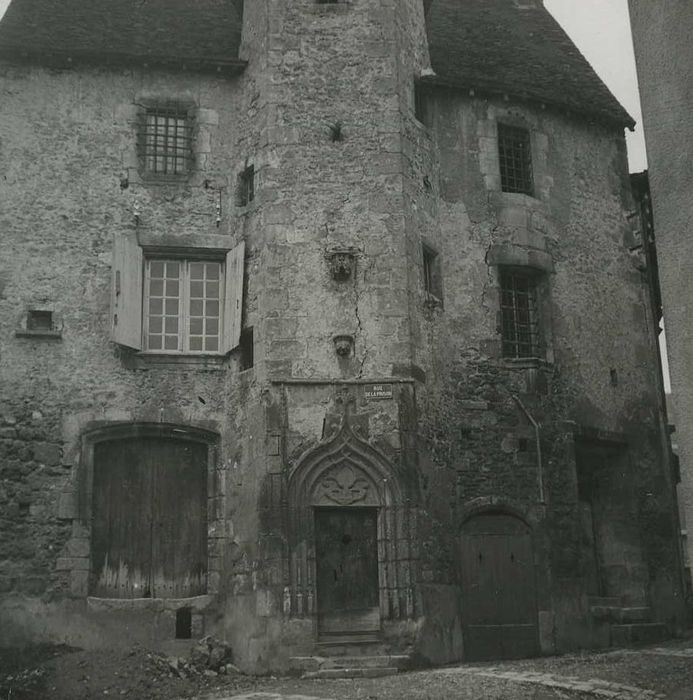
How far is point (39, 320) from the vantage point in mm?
14766

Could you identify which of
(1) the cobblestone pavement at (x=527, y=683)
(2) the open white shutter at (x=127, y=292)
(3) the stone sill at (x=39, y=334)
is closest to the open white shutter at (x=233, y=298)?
(2) the open white shutter at (x=127, y=292)

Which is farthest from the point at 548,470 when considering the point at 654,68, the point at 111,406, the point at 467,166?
the point at 654,68

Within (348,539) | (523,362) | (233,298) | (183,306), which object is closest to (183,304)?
(183,306)

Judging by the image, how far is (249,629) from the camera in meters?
13.4

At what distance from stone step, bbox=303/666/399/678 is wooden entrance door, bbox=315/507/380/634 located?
645mm

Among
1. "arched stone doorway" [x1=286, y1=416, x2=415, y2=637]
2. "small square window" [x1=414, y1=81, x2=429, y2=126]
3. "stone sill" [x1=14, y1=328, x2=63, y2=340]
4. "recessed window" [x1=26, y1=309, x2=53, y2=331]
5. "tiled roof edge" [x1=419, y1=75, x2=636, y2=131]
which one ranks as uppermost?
"tiled roof edge" [x1=419, y1=75, x2=636, y2=131]

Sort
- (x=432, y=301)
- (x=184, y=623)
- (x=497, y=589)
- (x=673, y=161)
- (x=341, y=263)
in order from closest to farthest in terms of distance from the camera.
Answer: (x=673, y=161) → (x=184, y=623) → (x=341, y=263) → (x=497, y=589) → (x=432, y=301)

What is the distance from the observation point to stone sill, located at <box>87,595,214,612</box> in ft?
45.1

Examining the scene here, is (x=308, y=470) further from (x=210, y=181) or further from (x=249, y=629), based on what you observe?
(x=210, y=181)

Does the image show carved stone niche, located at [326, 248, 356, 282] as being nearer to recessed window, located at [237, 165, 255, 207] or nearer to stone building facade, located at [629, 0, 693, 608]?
recessed window, located at [237, 165, 255, 207]

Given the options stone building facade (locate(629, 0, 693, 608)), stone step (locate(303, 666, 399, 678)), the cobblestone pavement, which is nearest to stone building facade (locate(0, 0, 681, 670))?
stone step (locate(303, 666, 399, 678))

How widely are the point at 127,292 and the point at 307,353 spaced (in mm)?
2650

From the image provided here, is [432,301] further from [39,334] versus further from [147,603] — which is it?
[147,603]

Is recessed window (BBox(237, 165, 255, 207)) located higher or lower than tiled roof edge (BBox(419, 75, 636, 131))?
lower
